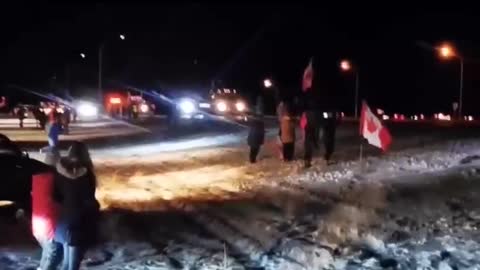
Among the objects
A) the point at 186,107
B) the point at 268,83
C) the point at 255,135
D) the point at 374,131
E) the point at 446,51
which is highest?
the point at 446,51

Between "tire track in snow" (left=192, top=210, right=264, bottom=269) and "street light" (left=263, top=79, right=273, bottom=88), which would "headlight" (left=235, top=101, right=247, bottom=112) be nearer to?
"street light" (left=263, top=79, right=273, bottom=88)

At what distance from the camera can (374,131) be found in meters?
21.0

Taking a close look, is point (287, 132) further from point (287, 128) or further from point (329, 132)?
point (329, 132)

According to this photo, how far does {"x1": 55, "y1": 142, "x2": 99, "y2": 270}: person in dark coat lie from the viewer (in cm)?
880

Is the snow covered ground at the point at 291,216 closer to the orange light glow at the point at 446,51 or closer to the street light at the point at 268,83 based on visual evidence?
the orange light glow at the point at 446,51

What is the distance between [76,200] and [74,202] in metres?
0.03

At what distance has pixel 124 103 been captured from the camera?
74.6 metres

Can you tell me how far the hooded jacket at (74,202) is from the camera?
8.80 m

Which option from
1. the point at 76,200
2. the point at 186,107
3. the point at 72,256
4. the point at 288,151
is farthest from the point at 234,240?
the point at 186,107

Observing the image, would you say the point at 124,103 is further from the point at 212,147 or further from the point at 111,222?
the point at 111,222

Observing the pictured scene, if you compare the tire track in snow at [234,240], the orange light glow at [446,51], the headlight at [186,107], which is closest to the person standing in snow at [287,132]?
the tire track in snow at [234,240]

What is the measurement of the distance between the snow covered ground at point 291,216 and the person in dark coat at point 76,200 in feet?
8.18

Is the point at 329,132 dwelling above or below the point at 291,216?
above

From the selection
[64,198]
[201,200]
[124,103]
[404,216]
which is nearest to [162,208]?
[201,200]
